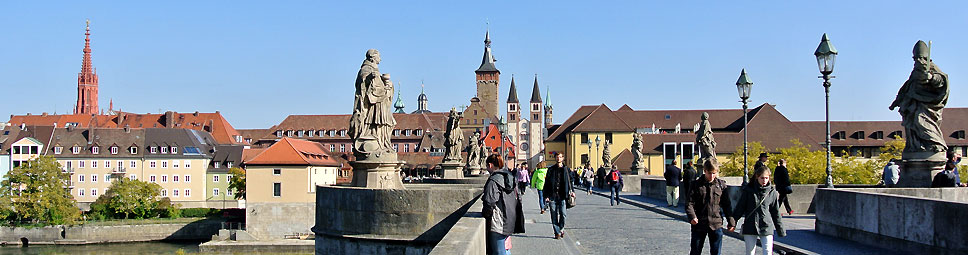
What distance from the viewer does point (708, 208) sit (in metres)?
8.59

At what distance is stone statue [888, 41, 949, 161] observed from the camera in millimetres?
12883

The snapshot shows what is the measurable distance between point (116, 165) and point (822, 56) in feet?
292

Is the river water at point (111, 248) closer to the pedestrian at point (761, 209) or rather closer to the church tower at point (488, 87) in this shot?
the pedestrian at point (761, 209)

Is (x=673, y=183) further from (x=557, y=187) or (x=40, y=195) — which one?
(x=40, y=195)

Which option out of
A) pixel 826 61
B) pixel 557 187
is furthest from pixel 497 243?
pixel 826 61

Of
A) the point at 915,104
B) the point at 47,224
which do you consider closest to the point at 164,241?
the point at 47,224

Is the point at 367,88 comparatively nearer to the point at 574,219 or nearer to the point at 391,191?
the point at 391,191

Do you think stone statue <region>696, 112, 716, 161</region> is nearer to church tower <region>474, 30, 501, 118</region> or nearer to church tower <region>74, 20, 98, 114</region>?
church tower <region>474, 30, 501, 118</region>

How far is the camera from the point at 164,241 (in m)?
71.2

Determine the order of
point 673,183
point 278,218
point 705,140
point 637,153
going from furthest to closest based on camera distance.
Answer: point 278,218
point 637,153
point 705,140
point 673,183

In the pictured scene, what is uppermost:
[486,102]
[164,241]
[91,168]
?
[486,102]

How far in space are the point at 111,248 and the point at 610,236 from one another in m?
62.2

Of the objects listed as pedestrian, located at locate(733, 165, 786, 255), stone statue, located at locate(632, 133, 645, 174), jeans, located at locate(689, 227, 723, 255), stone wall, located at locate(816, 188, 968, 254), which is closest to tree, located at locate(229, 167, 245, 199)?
stone statue, located at locate(632, 133, 645, 174)

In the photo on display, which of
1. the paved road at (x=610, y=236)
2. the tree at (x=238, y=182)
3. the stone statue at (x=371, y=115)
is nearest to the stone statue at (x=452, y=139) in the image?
the paved road at (x=610, y=236)
